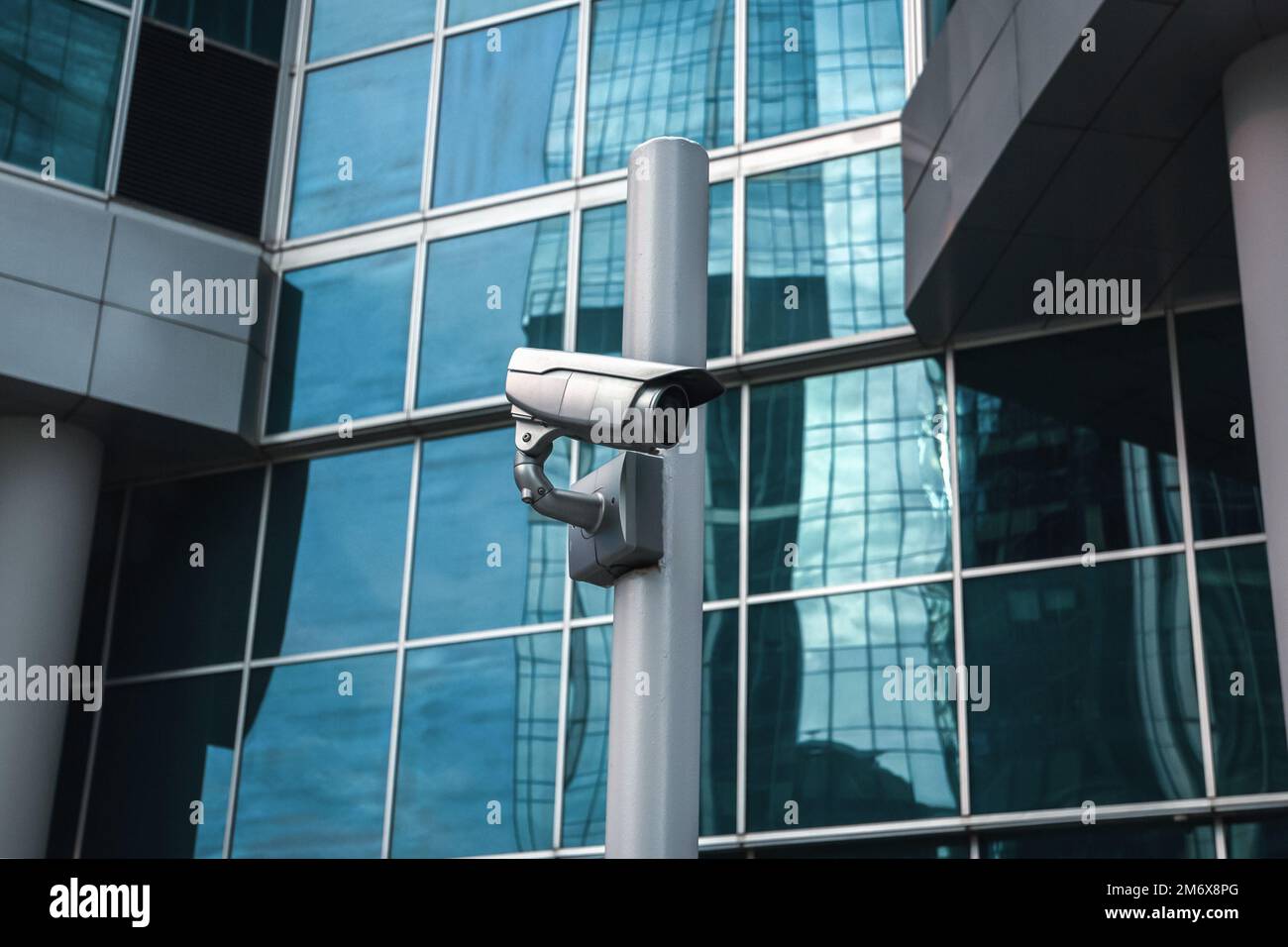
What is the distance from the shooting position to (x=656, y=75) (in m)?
16.2

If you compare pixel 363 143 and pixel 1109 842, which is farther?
pixel 363 143

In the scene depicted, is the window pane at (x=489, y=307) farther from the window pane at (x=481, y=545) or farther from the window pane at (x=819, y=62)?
the window pane at (x=819, y=62)

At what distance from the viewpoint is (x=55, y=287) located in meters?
15.8

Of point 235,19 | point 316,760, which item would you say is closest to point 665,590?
point 316,760

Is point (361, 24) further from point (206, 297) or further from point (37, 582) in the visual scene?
point (37, 582)

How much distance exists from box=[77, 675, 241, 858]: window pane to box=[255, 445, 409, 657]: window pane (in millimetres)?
873

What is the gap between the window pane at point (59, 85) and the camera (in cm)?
1633

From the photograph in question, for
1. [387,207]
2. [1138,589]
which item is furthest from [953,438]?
[387,207]
